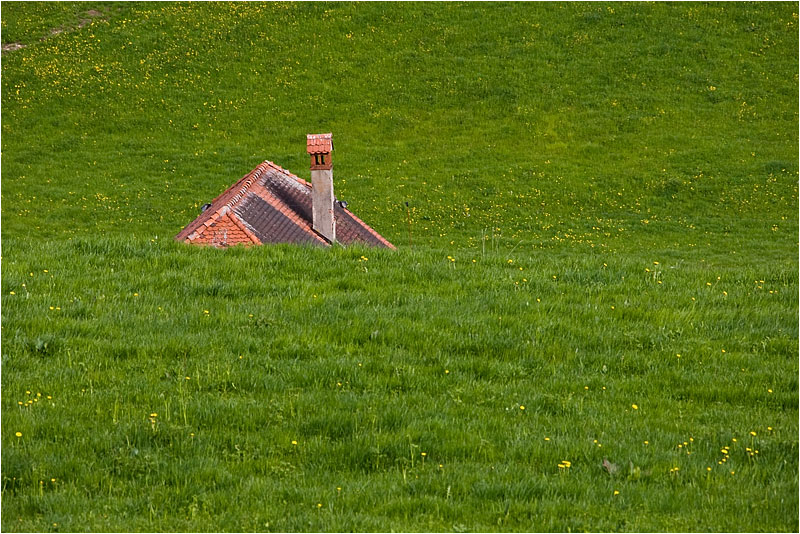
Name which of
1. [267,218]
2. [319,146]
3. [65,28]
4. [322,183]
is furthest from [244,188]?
[65,28]

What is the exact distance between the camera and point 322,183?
21.1 metres

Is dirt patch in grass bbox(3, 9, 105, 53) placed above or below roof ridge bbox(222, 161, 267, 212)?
above

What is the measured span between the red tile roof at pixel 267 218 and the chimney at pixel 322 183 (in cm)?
33

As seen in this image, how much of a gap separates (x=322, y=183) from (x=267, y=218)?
1.86 metres

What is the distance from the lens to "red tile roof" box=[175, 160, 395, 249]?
20.0m

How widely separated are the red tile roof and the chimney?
0.33 metres

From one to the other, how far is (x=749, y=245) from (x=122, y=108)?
34129 millimetres

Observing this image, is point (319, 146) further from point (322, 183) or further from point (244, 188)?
point (244, 188)

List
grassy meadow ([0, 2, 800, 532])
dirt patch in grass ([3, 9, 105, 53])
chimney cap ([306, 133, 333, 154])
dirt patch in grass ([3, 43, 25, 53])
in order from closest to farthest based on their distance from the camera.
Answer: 1. grassy meadow ([0, 2, 800, 532])
2. chimney cap ([306, 133, 333, 154])
3. dirt patch in grass ([3, 43, 25, 53])
4. dirt patch in grass ([3, 9, 105, 53])

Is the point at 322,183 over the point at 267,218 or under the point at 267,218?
over

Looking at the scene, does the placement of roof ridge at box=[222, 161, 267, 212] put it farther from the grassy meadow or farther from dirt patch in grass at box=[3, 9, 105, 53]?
dirt patch in grass at box=[3, 9, 105, 53]

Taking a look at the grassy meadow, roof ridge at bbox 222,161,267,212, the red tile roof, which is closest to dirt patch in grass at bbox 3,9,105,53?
the red tile roof

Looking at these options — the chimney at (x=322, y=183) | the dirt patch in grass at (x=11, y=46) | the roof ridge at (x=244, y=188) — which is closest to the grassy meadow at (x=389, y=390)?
the chimney at (x=322, y=183)

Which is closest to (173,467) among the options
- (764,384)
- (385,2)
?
(764,384)
